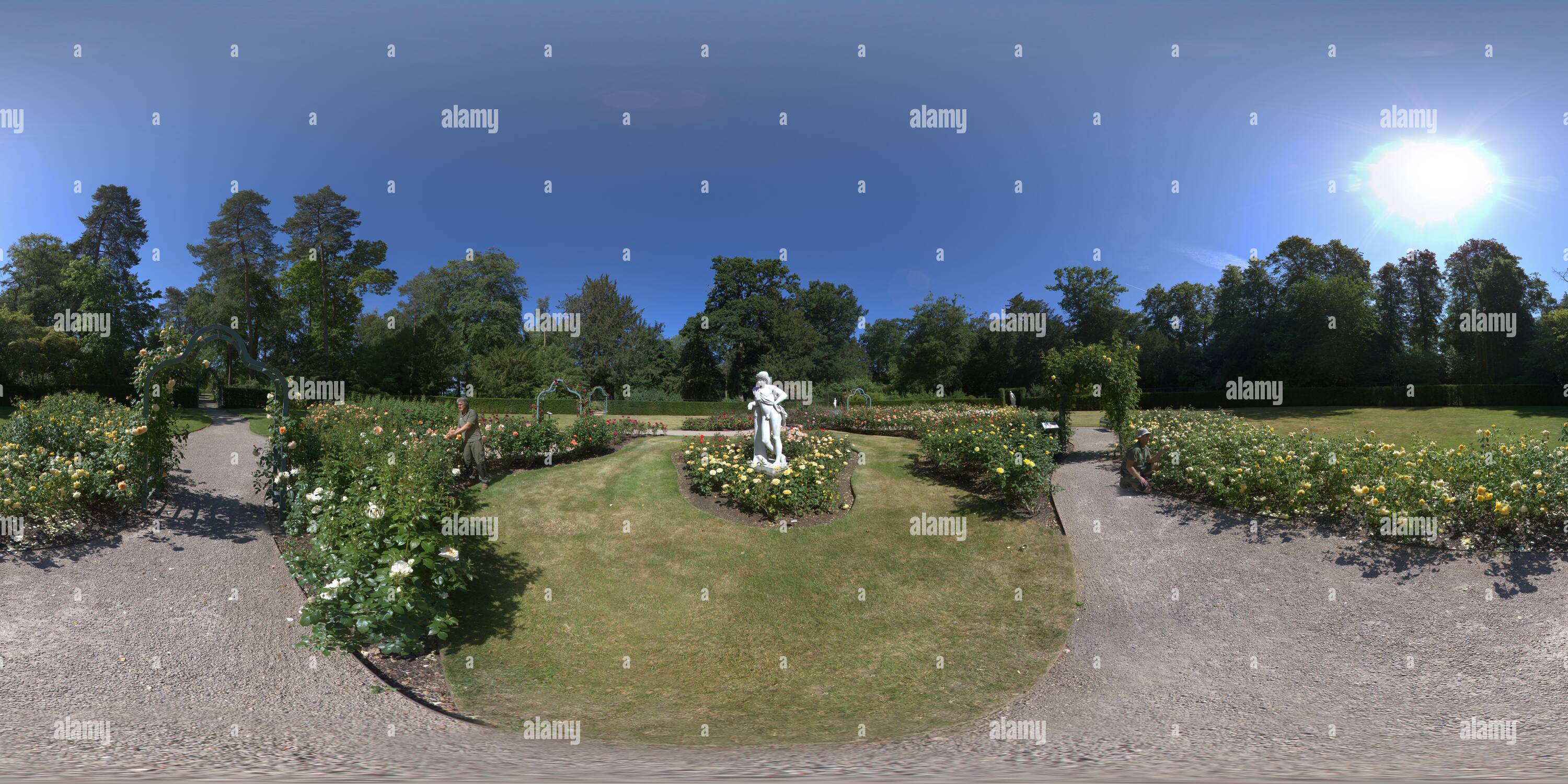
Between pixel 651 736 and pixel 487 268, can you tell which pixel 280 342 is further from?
pixel 651 736

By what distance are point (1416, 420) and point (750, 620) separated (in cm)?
2871

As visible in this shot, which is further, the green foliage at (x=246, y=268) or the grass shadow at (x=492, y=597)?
the green foliage at (x=246, y=268)

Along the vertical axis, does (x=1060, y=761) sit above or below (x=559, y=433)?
below

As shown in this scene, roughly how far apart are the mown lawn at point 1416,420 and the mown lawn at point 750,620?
1517cm

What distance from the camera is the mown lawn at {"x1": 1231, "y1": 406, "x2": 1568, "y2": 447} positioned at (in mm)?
17906

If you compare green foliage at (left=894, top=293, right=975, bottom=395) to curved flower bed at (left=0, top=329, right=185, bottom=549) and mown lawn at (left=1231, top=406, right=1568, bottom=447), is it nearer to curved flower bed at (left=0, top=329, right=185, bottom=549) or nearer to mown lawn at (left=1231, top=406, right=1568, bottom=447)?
mown lawn at (left=1231, top=406, right=1568, bottom=447)

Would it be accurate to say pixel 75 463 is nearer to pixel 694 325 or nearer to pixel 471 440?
pixel 471 440

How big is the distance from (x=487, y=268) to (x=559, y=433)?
35231 millimetres

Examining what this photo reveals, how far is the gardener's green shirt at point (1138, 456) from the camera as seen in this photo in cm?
966

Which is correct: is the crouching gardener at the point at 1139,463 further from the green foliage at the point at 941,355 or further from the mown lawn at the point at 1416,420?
the green foliage at the point at 941,355

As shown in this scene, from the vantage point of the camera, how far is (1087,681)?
4973 millimetres

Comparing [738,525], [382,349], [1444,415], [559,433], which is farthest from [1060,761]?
[382,349]

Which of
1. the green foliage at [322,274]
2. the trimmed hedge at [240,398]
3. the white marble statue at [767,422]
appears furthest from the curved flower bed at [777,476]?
Answer: the green foliage at [322,274]

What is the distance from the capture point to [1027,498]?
8.74 metres
